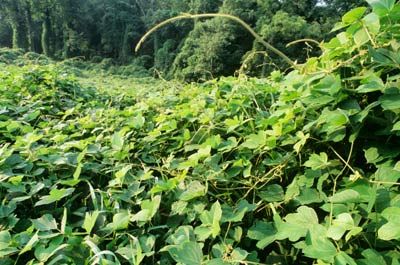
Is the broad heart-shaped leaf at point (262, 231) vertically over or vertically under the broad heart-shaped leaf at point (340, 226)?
under

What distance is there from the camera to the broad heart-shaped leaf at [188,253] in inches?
20.3

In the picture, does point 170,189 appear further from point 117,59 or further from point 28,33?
point 28,33

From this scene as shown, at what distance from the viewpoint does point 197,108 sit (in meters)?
0.97

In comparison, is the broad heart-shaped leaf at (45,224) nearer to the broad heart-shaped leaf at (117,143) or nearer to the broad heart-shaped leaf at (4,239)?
the broad heart-shaped leaf at (4,239)

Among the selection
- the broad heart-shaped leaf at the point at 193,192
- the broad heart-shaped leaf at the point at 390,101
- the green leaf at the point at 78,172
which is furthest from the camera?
the green leaf at the point at 78,172

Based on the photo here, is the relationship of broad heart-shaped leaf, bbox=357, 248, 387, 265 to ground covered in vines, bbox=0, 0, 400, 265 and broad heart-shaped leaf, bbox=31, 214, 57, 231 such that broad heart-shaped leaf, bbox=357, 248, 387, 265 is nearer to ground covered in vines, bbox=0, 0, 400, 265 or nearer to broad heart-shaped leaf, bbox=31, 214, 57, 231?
ground covered in vines, bbox=0, 0, 400, 265

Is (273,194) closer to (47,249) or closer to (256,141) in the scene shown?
(256,141)

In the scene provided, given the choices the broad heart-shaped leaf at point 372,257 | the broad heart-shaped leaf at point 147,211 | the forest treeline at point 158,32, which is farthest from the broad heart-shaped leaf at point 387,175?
the forest treeline at point 158,32

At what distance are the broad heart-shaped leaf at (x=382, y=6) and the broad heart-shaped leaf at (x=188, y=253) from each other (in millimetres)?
474

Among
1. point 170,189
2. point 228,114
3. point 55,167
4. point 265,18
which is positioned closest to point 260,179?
point 170,189

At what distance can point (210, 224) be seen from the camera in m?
0.57

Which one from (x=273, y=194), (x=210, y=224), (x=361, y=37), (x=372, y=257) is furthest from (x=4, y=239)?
(x=361, y=37)

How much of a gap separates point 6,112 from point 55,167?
57 centimetres

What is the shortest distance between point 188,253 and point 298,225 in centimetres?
17
